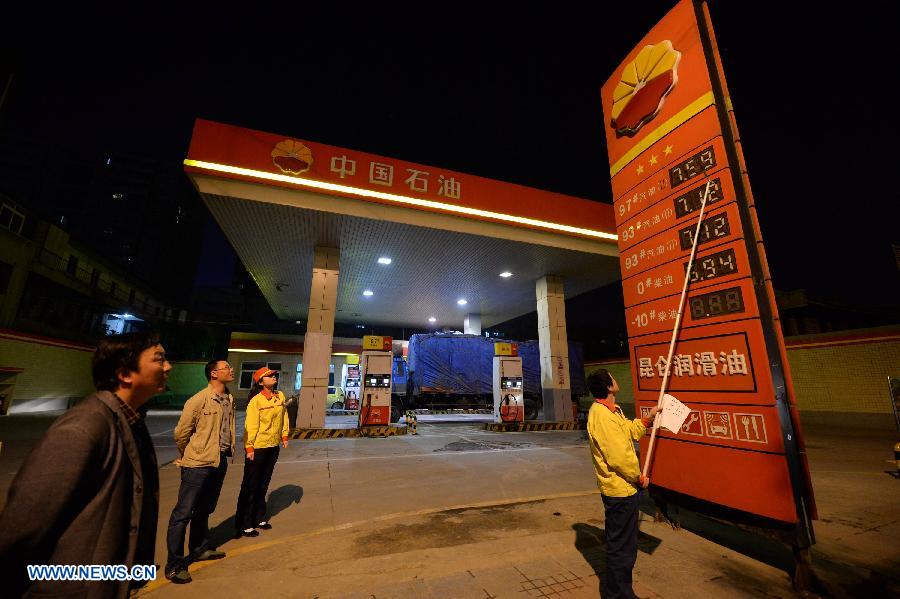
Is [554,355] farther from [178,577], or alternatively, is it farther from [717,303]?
[178,577]

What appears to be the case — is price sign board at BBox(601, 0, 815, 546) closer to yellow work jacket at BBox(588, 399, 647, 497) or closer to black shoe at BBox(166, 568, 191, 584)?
yellow work jacket at BBox(588, 399, 647, 497)

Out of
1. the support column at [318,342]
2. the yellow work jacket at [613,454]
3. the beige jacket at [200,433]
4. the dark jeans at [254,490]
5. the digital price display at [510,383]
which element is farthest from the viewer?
the digital price display at [510,383]

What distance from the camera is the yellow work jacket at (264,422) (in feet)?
13.3

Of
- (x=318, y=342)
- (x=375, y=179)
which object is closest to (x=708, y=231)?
(x=375, y=179)

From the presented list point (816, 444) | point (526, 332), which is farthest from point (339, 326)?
point (816, 444)

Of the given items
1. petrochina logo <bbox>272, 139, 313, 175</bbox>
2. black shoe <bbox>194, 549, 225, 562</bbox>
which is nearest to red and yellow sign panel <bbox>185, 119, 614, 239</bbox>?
petrochina logo <bbox>272, 139, 313, 175</bbox>

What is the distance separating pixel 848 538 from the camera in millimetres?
3621

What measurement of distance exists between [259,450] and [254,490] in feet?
1.37

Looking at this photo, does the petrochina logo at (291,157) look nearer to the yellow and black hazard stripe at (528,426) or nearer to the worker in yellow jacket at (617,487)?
the worker in yellow jacket at (617,487)

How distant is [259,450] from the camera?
405cm

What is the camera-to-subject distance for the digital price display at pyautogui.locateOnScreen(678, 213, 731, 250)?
3.52 metres

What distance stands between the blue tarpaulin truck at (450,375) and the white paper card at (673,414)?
12.1 metres

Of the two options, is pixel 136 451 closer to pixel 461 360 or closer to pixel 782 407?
pixel 782 407

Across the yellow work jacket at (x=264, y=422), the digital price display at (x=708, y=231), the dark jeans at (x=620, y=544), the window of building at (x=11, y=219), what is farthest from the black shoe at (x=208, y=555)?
the window of building at (x=11, y=219)
